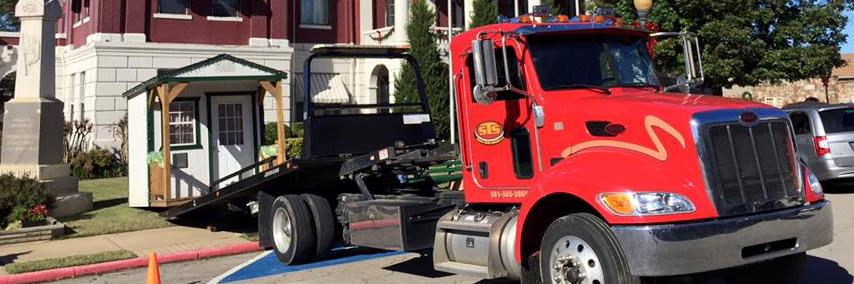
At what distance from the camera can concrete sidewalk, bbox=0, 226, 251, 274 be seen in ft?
34.4

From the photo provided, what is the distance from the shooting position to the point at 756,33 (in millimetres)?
23125

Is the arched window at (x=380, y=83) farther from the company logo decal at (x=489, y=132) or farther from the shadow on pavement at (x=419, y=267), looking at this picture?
the company logo decal at (x=489, y=132)

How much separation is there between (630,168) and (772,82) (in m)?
20.2

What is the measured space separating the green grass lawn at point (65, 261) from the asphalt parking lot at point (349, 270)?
54 centimetres

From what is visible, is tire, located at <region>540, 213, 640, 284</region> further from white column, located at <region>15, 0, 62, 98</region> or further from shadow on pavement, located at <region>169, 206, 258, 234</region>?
white column, located at <region>15, 0, 62, 98</region>

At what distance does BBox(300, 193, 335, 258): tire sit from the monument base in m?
6.82

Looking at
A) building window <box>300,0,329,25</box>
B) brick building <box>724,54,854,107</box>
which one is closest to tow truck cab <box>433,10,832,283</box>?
building window <box>300,0,329,25</box>

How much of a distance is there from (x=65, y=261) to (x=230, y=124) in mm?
5413

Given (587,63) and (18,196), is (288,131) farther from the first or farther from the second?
(587,63)

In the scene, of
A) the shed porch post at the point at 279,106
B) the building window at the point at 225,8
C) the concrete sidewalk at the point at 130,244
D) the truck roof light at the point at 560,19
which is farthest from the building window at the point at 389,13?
the truck roof light at the point at 560,19

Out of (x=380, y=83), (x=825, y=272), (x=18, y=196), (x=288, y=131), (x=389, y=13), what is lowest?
(x=825, y=272)

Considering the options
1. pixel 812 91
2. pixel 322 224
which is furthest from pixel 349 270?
pixel 812 91

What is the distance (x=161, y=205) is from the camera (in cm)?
1330

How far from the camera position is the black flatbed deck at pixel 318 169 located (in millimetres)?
7879
